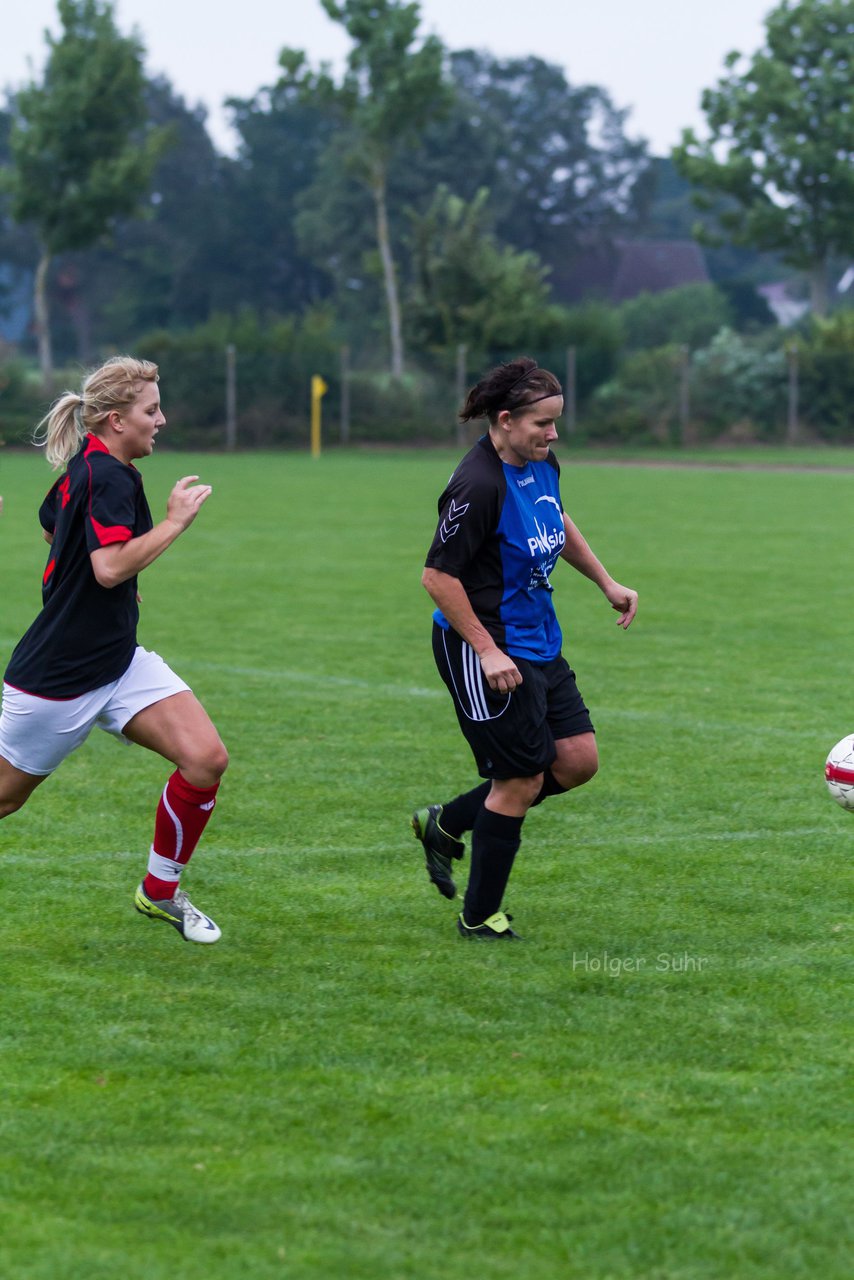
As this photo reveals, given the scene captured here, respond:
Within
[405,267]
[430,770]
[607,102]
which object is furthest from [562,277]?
[430,770]

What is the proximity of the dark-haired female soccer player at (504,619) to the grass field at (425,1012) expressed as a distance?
1.19 ft

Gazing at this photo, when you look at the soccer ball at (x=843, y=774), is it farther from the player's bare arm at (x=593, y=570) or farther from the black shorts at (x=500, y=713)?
the black shorts at (x=500, y=713)

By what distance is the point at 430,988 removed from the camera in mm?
4836

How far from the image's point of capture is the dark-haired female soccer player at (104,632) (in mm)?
4828

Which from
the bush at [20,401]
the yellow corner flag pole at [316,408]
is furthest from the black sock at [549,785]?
the bush at [20,401]

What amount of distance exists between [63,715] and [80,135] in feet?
138

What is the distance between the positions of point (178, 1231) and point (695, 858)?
3.41m

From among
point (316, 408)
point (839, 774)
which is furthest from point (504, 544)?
point (316, 408)

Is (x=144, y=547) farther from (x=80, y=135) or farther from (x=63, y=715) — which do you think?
(x=80, y=135)

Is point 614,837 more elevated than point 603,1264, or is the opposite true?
point 603,1264

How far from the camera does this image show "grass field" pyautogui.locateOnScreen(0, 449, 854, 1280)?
3.32 meters

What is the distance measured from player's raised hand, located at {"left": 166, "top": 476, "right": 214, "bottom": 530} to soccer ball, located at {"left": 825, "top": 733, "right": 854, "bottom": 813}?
2504 mm

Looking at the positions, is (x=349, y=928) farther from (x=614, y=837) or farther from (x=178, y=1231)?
(x=178, y=1231)

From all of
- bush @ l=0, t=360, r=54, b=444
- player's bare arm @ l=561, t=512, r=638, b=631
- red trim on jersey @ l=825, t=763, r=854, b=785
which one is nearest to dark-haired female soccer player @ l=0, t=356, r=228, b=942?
player's bare arm @ l=561, t=512, r=638, b=631
